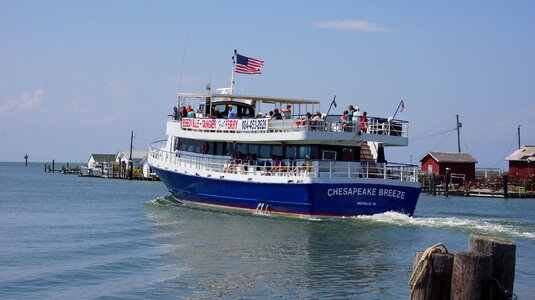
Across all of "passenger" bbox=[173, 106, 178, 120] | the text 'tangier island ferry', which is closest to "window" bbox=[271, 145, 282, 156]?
the text 'tangier island ferry'

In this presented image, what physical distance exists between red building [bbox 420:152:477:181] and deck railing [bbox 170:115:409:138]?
34912mm

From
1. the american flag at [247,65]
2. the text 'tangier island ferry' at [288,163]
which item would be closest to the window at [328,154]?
the text 'tangier island ferry' at [288,163]

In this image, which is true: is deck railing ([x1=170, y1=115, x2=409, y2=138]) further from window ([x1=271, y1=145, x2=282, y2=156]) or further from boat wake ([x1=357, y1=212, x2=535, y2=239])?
boat wake ([x1=357, y1=212, x2=535, y2=239])

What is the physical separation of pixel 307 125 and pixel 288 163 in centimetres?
159

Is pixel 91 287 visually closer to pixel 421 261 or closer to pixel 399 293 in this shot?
pixel 399 293

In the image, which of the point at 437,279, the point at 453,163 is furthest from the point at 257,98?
the point at 453,163

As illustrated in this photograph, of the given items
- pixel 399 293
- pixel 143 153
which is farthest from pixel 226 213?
pixel 143 153

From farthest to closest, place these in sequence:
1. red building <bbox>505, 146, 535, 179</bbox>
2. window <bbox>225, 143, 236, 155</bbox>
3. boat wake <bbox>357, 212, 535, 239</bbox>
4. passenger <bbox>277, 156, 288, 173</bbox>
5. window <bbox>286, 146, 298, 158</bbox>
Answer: red building <bbox>505, 146, 535, 179</bbox> → window <bbox>225, 143, 236, 155</bbox> → window <bbox>286, 146, 298, 158</bbox> → passenger <bbox>277, 156, 288, 173</bbox> → boat wake <bbox>357, 212, 535, 239</bbox>

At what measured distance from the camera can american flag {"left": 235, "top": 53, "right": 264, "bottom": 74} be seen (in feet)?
103

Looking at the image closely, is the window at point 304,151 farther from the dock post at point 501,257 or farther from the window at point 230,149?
the dock post at point 501,257

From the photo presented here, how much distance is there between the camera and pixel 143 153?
9825 centimetres

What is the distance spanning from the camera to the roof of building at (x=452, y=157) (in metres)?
59.4

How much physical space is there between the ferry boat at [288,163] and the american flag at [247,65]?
1963mm

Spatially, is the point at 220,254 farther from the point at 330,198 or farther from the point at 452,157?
the point at 452,157
